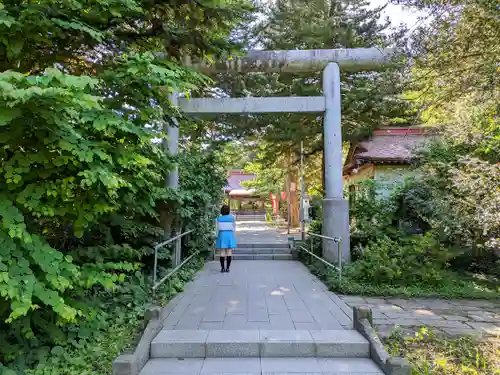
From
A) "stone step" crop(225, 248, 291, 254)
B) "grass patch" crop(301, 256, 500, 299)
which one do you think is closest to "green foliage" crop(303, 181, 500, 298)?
"grass patch" crop(301, 256, 500, 299)

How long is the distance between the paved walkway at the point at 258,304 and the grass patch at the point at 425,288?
312 mm

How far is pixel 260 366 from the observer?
359 centimetres

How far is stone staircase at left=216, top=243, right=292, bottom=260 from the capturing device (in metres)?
10.4

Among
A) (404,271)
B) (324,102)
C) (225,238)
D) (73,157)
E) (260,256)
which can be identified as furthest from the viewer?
(260,256)

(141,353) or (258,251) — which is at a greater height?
(258,251)

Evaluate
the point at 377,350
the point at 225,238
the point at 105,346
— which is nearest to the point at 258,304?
the point at 377,350

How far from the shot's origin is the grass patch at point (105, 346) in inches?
132

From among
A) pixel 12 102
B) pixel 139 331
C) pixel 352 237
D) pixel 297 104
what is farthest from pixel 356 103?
pixel 12 102

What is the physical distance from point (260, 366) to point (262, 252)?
23.3 feet

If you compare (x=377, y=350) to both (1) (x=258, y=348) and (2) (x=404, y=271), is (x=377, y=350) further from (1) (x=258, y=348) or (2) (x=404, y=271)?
(2) (x=404, y=271)

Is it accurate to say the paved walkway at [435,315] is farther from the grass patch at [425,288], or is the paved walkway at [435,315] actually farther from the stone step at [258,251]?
the stone step at [258,251]

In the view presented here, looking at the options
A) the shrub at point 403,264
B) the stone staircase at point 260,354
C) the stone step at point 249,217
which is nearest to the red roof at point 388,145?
the shrub at point 403,264

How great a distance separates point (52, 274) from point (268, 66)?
21.7 ft

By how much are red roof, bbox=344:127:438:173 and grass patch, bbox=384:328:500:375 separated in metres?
8.61
